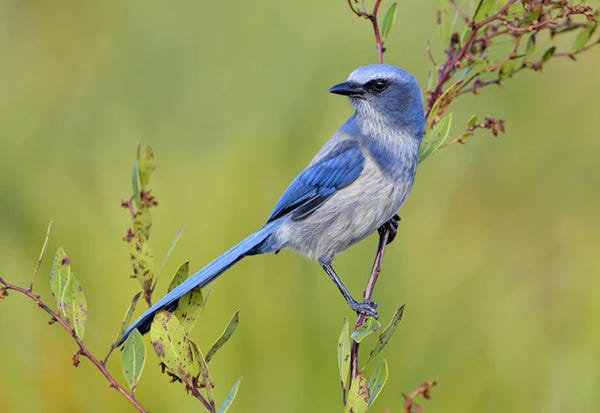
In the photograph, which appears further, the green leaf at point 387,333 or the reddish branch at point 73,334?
the green leaf at point 387,333

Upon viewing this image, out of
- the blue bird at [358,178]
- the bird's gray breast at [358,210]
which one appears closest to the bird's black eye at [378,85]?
the blue bird at [358,178]

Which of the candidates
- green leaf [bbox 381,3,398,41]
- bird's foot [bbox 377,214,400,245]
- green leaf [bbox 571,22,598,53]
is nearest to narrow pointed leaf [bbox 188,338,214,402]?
green leaf [bbox 381,3,398,41]

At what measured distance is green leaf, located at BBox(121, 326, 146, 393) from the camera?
1.34 m

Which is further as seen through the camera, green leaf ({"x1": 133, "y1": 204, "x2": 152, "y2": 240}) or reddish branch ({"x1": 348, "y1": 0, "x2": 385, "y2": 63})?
reddish branch ({"x1": 348, "y1": 0, "x2": 385, "y2": 63})

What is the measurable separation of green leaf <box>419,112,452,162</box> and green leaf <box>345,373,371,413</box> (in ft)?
1.84

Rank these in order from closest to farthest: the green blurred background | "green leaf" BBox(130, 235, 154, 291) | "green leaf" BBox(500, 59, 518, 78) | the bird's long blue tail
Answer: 1. "green leaf" BBox(130, 235, 154, 291)
2. the bird's long blue tail
3. "green leaf" BBox(500, 59, 518, 78)
4. the green blurred background

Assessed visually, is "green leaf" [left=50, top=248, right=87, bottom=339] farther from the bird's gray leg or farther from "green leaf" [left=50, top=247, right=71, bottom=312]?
the bird's gray leg

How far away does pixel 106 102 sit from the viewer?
388cm

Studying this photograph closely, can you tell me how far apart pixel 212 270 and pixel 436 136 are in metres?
0.50

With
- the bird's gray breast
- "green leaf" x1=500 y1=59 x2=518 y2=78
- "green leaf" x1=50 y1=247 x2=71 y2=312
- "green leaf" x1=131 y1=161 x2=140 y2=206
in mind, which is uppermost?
"green leaf" x1=131 y1=161 x2=140 y2=206

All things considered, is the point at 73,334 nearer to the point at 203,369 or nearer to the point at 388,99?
the point at 203,369

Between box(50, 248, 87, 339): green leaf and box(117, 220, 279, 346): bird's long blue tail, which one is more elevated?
box(50, 248, 87, 339): green leaf

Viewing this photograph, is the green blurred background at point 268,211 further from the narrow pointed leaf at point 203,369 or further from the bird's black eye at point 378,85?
the narrow pointed leaf at point 203,369

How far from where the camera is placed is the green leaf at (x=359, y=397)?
4.32ft
